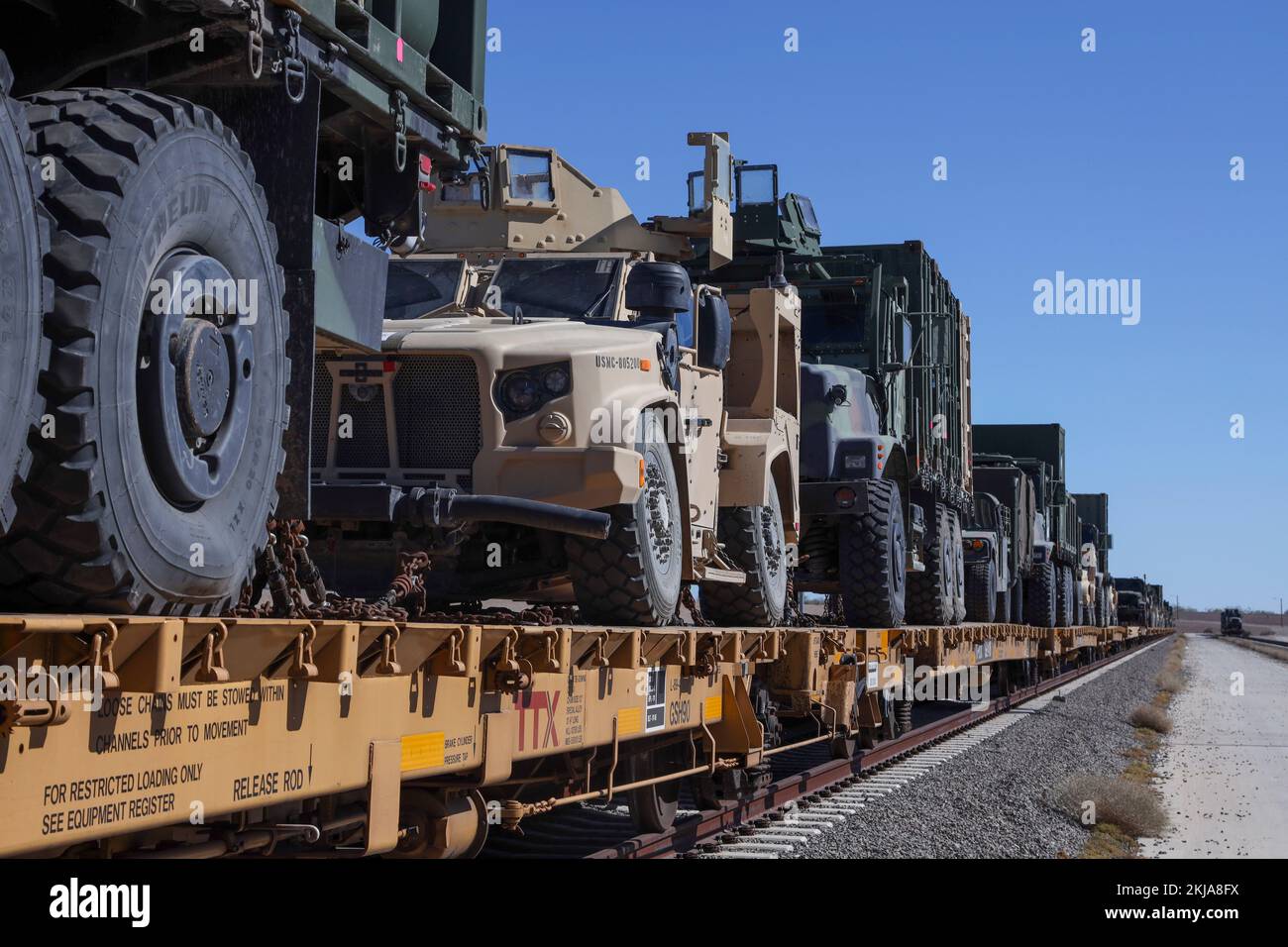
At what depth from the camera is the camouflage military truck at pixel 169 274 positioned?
3293 mm

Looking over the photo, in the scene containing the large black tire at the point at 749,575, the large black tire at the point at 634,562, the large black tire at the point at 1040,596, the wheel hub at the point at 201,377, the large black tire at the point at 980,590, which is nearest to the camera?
the wheel hub at the point at 201,377

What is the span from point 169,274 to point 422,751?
1.74 meters

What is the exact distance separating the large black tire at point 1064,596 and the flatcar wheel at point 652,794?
23.2 metres

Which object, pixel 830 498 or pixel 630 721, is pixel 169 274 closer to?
pixel 630 721

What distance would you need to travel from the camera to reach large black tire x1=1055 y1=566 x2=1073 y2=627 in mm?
31984

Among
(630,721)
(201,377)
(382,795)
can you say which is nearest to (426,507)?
(630,721)

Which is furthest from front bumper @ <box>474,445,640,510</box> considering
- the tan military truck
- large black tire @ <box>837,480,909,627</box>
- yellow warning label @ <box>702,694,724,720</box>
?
large black tire @ <box>837,480,909,627</box>

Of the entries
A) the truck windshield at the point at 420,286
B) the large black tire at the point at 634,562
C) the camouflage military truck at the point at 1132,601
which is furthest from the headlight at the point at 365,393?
the camouflage military truck at the point at 1132,601

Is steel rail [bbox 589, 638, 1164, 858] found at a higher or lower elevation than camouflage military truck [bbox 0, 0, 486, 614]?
lower

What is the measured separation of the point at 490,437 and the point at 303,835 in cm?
311

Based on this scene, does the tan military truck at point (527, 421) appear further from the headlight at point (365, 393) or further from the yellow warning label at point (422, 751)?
the yellow warning label at point (422, 751)

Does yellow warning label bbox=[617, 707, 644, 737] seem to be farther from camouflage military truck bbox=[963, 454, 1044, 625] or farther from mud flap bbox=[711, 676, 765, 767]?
camouflage military truck bbox=[963, 454, 1044, 625]

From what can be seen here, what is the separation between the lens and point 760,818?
35.8 feet

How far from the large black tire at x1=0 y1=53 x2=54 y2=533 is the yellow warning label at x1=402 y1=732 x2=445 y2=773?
5.75 feet
